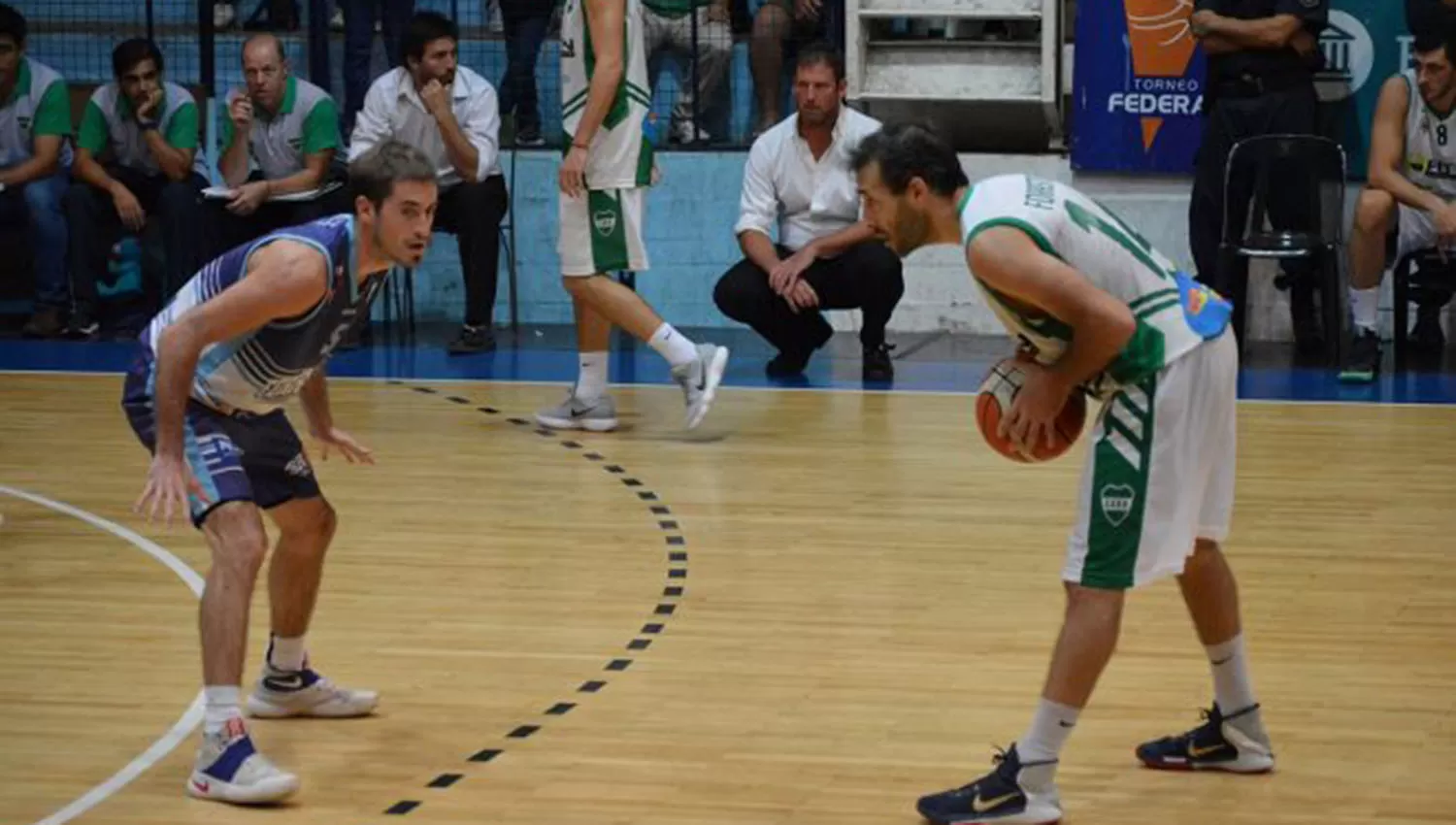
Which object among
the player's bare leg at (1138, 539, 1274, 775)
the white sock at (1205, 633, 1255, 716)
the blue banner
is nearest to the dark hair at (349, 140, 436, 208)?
the player's bare leg at (1138, 539, 1274, 775)

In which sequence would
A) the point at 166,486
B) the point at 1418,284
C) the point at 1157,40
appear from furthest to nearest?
the point at 1157,40, the point at 1418,284, the point at 166,486

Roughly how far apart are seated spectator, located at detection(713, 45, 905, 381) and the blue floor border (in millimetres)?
275

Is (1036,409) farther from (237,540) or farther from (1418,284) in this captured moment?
(1418,284)

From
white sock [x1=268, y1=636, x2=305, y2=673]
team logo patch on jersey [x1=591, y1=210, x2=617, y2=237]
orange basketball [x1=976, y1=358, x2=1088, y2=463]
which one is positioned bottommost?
white sock [x1=268, y1=636, x2=305, y2=673]

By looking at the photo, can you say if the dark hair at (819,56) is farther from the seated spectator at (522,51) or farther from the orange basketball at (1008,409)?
the orange basketball at (1008,409)

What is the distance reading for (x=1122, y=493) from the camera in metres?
4.98

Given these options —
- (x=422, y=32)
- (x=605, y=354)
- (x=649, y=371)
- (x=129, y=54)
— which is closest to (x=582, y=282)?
(x=605, y=354)

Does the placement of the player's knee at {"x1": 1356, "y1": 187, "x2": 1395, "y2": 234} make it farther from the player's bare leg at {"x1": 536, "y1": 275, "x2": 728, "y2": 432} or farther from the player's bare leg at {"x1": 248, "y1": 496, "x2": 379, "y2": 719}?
the player's bare leg at {"x1": 248, "y1": 496, "x2": 379, "y2": 719}

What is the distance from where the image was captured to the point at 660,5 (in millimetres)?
12867

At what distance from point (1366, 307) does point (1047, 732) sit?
6.37 meters

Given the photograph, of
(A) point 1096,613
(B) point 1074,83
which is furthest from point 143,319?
(A) point 1096,613

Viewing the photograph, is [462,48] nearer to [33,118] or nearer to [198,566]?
[33,118]

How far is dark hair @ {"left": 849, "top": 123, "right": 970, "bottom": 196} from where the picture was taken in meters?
4.94

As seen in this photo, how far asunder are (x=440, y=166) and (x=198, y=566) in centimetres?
474
